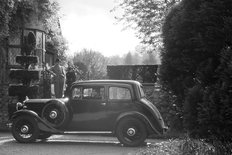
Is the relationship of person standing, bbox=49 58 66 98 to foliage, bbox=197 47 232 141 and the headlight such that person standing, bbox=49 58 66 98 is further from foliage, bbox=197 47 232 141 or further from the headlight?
foliage, bbox=197 47 232 141

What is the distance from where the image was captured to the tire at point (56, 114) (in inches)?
457

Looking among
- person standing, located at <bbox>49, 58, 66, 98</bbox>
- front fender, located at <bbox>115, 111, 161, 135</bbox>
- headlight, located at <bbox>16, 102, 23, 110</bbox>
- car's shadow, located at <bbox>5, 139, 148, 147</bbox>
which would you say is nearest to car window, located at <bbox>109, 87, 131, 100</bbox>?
front fender, located at <bbox>115, 111, 161, 135</bbox>

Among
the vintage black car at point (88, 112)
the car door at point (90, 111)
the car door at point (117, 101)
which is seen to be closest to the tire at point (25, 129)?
the vintage black car at point (88, 112)

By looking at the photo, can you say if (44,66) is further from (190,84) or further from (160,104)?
(190,84)

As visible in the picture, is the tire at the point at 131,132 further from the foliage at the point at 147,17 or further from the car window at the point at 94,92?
the foliage at the point at 147,17

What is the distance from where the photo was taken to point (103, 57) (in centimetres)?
6806

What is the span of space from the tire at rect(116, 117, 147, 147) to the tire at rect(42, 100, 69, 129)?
1651 millimetres

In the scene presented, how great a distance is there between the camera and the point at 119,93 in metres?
11.8

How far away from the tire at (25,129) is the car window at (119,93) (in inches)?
95.3

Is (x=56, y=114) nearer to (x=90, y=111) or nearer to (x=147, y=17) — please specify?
(x=90, y=111)

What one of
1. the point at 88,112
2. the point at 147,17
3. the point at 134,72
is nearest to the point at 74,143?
the point at 88,112

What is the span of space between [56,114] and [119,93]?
77.7 inches

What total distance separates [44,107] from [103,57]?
56426 mm

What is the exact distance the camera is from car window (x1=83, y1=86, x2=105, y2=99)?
1181cm
